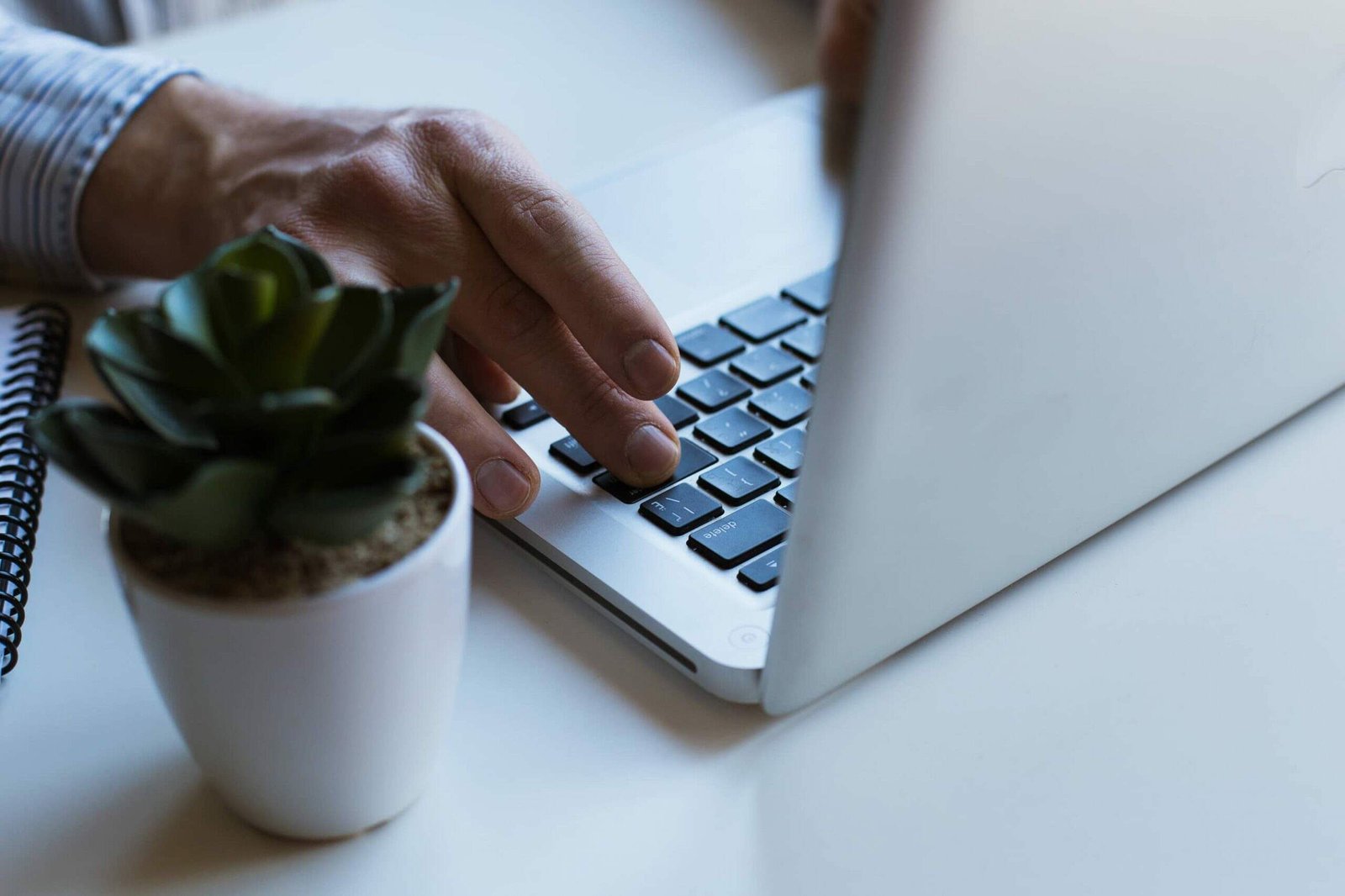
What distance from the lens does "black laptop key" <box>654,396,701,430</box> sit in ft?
1.78

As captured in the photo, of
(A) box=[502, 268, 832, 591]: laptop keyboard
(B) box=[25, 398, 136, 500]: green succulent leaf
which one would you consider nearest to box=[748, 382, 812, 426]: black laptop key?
(A) box=[502, 268, 832, 591]: laptop keyboard

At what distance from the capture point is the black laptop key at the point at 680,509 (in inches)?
18.7

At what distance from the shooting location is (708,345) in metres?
0.59

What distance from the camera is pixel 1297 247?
1.51 feet

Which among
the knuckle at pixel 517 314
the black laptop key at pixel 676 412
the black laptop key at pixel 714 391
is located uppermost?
the knuckle at pixel 517 314

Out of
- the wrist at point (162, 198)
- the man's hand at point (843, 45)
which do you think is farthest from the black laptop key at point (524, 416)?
the man's hand at point (843, 45)

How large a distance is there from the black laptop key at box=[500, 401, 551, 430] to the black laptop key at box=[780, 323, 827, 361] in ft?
0.42

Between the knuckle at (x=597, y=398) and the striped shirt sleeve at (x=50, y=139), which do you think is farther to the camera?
the striped shirt sleeve at (x=50, y=139)

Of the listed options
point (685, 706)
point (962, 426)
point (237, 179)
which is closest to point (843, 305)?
point (962, 426)

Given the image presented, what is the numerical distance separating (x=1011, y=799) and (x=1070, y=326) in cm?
A: 16

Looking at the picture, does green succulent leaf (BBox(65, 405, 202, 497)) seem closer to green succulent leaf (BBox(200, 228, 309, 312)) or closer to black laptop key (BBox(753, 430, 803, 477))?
green succulent leaf (BBox(200, 228, 309, 312))

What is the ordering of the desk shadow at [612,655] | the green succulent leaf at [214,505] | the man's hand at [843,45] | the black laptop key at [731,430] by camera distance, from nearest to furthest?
the green succulent leaf at [214,505] < the desk shadow at [612,655] < the black laptop key at [731,430] < the man's hand at [843,45]

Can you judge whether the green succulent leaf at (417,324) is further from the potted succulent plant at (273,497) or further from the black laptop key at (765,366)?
the black laptop key at (765,366)

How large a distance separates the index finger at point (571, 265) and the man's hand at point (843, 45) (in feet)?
1.15
